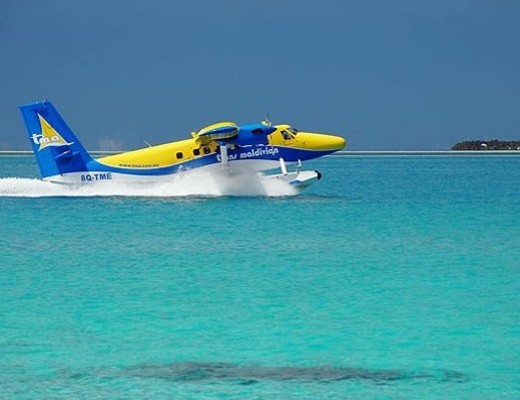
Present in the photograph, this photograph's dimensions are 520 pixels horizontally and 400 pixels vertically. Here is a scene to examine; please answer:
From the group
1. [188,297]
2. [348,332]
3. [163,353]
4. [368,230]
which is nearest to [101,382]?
[163,353]

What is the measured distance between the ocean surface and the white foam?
29.9ft

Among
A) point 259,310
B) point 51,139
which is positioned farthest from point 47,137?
point 259,310

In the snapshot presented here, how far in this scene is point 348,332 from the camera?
52.1 ft

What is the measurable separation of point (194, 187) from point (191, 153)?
5.13ft

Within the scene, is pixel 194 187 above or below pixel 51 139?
below

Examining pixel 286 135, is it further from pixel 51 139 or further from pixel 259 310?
pixel 259 310

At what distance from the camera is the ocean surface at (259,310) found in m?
12.8

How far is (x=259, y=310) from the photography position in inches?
706

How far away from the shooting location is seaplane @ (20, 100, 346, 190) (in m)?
45.2

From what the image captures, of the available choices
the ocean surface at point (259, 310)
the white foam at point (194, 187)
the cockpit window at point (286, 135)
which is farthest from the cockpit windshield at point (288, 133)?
the ocean surface at point (259, 310)

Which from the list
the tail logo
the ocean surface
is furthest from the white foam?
the ocean surface

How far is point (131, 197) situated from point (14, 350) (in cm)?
3479

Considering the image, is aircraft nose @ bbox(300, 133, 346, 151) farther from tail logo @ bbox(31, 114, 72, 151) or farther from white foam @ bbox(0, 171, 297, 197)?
tail logo @ bbox(31, 114, 72, 151)

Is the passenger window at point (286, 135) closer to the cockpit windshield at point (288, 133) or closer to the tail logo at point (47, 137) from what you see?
the cockpit windshield at point (288, 133)
